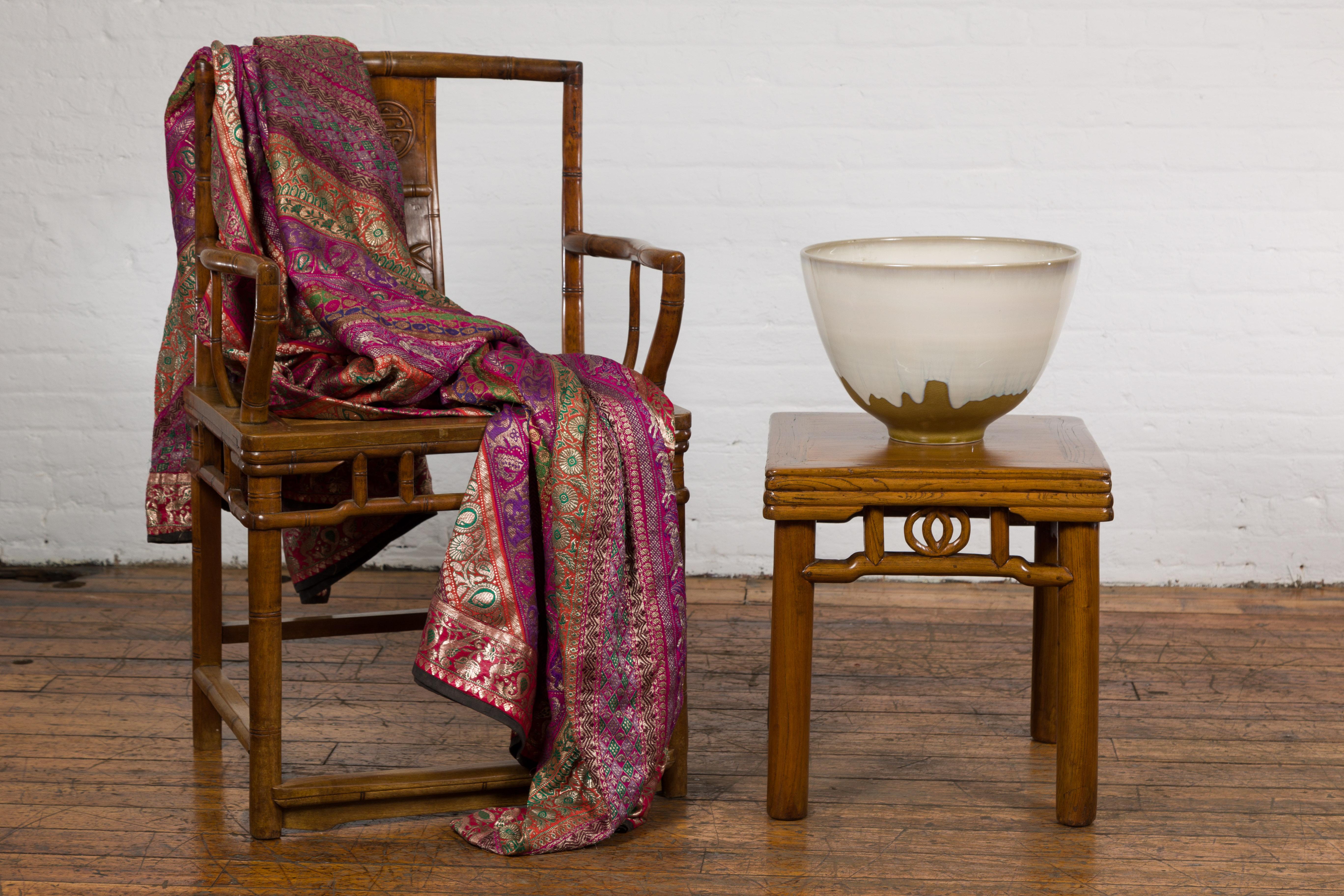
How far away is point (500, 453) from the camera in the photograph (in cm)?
174

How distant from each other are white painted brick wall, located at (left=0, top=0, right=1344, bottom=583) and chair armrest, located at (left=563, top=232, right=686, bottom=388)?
3.07 feet

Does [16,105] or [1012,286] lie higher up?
[16,105]

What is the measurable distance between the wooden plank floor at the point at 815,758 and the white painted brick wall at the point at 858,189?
0.38 m

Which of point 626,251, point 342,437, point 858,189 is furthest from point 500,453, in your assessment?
point 858,189

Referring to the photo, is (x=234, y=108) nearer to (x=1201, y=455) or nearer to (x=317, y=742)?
(x=317, y=742)

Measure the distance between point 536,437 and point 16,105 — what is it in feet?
6.09

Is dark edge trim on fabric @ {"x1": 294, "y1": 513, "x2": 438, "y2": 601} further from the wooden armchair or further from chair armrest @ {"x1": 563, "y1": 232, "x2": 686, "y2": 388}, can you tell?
chair armrest @ {"x1": 563, "y1": 232, "x2": 686, "y2": 388}

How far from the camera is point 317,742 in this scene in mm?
2119

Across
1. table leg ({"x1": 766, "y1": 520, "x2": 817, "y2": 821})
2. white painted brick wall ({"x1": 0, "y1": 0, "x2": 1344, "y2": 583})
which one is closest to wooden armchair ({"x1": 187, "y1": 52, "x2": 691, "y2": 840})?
table leg ({"x1": 766, "y1": 520, "x2": 817, "y2": 821})

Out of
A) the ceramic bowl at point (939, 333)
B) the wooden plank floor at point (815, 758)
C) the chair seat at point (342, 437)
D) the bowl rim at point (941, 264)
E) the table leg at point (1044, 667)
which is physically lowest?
the wooden plank floor at point (815, 758)

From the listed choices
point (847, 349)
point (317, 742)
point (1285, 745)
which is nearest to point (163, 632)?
point (317, 742)

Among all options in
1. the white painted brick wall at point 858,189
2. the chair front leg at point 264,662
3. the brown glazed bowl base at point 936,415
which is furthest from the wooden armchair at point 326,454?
the white painted brick wall at point 858,189

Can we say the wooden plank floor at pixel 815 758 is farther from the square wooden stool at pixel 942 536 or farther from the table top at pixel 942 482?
the table top at pixel 942 482

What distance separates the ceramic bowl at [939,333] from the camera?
173cm
